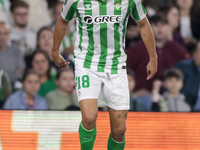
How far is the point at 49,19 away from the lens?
543cm

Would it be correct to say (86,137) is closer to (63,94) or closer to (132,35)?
(63,94)

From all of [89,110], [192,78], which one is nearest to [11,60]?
[89,110]

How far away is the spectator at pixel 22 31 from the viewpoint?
527cm

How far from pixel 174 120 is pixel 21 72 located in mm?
2481

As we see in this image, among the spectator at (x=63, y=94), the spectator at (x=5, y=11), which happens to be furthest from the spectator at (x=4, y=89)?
the spectator at (x=5, y=11)

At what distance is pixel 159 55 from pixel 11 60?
2384mm

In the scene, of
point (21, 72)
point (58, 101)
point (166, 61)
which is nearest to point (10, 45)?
point (21, 72)

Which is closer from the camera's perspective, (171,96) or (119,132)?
(119,132)

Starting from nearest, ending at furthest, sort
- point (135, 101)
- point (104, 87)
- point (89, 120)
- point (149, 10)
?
point (89, 120) → point (104, 87) → point (135, 101) → point (149, 10)

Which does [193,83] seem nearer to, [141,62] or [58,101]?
[141,62]

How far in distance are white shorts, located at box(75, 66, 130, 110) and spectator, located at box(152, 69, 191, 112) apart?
2.31 metres

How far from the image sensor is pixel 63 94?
5.18m

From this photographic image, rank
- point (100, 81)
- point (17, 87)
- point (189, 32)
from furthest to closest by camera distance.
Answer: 1. point (189, 32)
2. point (17, 87)
3. point (100, 81)

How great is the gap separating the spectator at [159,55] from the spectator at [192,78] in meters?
0.15
